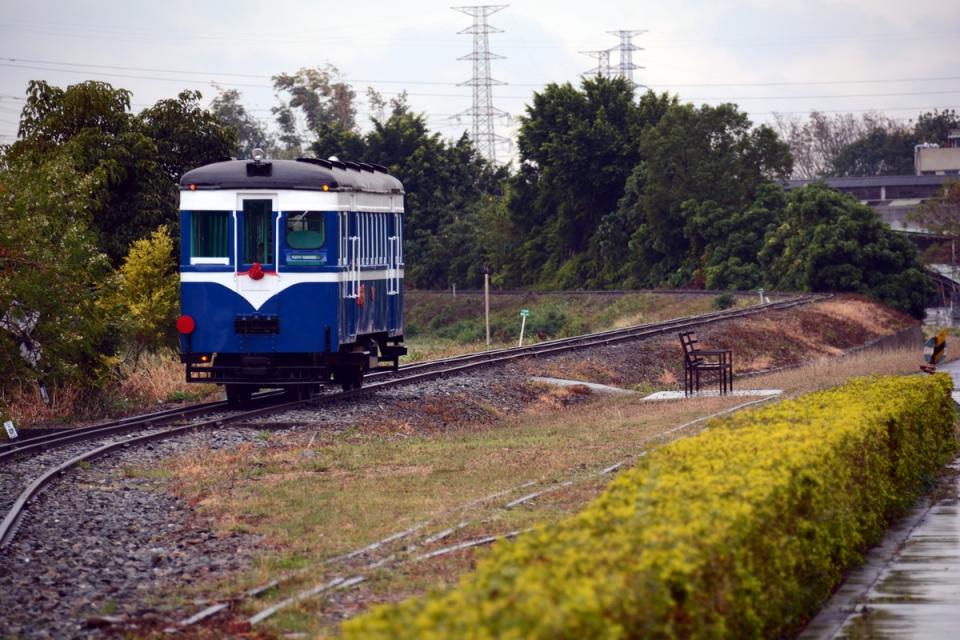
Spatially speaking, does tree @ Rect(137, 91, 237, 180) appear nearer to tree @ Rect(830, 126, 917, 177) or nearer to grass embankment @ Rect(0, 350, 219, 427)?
grass embankment @ Rect(0, 350, 219, 427)

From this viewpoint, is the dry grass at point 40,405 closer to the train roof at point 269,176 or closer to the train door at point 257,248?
the train door at point 257,248

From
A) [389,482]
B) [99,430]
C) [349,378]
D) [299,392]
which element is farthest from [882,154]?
[389,482]

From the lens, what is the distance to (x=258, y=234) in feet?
65.0

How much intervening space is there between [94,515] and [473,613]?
8.06 m

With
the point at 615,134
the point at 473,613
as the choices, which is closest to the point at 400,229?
the point at 473,613

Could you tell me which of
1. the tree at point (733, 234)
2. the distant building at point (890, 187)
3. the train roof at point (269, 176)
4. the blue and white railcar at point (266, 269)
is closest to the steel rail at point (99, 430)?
the blue and white railcar at point (266, 269)

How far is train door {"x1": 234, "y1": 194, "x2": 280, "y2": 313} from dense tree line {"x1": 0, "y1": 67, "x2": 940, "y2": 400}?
10.3 m

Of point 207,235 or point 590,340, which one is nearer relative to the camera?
point 207,235

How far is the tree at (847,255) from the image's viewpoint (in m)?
55.7

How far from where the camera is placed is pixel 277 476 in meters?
14.6

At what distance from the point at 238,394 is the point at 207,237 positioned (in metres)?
2.76

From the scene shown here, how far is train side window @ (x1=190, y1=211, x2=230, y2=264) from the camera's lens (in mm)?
19797

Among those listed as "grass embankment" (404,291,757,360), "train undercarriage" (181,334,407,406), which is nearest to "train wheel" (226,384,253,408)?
"train undercarriage" (181,334,407,406)

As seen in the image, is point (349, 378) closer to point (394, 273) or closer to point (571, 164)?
point (394, 273)
